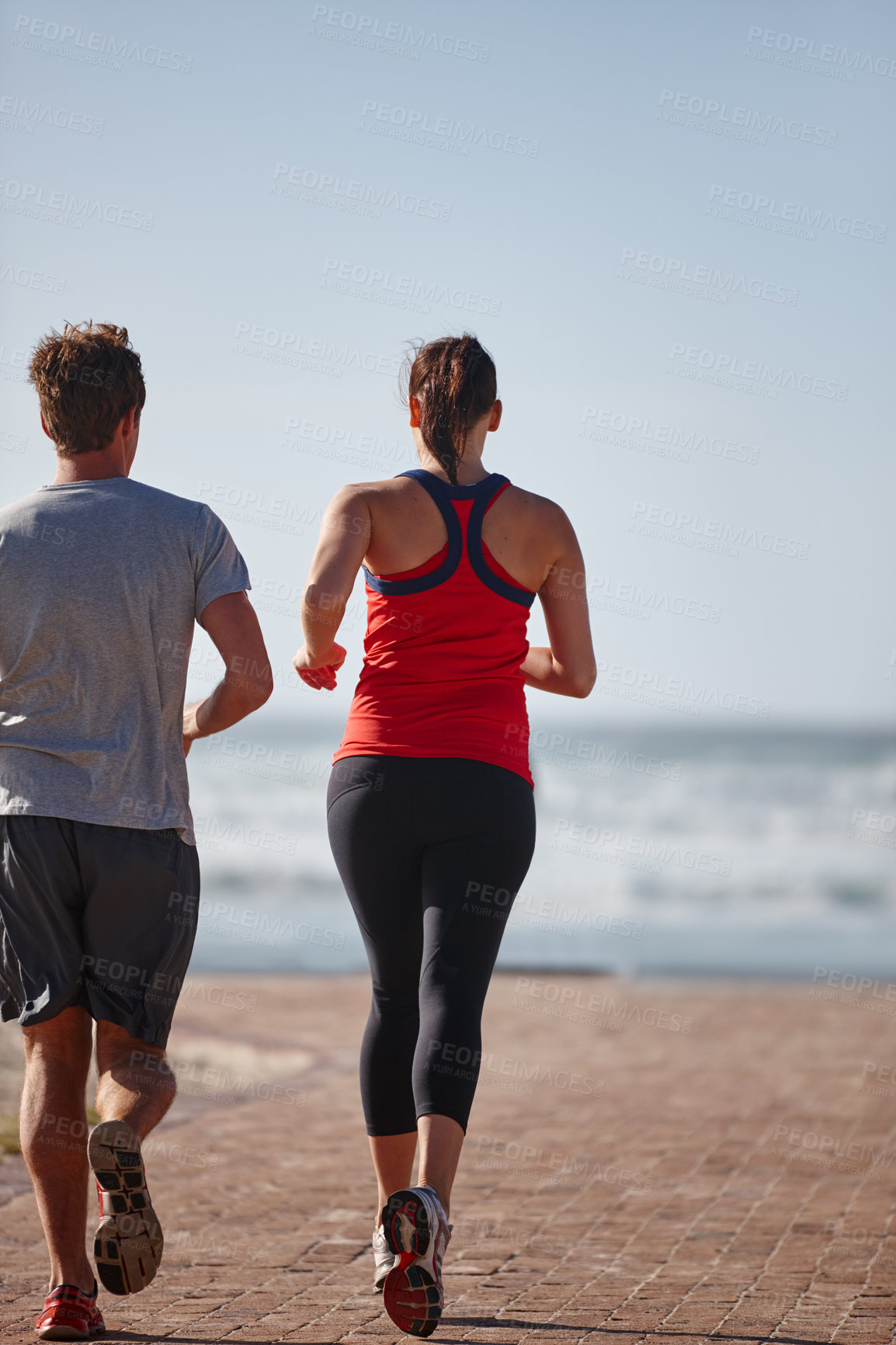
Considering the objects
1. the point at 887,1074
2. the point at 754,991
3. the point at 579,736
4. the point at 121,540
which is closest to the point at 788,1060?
the point at 887,1074

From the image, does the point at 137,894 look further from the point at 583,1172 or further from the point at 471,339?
the point at 583,1172

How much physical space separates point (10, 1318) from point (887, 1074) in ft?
18.3

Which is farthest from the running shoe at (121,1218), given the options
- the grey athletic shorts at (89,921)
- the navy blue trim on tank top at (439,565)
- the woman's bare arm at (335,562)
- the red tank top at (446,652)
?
the navy blue trim on tank top at (439,565)

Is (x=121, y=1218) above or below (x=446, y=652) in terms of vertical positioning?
below

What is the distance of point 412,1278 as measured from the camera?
2576 millimetres

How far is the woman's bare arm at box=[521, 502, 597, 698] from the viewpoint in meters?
3.10

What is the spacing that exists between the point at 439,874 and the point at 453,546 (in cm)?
72

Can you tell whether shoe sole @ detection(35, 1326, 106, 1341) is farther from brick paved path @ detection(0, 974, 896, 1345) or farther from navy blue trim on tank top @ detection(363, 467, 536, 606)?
navy blue trim on tank top @ detection(363, 467, 536, 606)

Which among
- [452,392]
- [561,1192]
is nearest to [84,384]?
[452,392]

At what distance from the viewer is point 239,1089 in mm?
6762

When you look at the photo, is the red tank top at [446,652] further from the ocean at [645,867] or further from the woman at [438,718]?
the ocean at [645,867]

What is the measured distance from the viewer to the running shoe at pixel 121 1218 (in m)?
2.52

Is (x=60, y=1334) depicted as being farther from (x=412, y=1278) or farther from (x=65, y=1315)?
(x=412, y=1278)

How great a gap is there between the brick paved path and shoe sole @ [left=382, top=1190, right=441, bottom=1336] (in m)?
0.43
